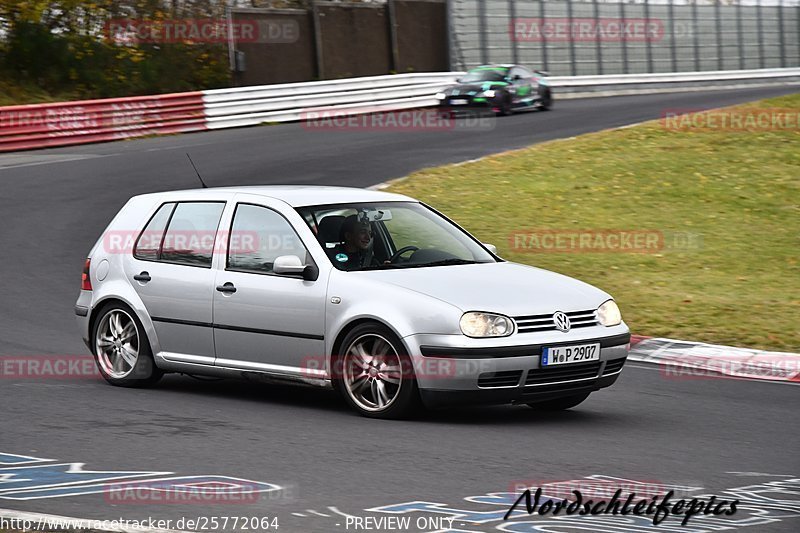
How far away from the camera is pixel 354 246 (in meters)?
9.06

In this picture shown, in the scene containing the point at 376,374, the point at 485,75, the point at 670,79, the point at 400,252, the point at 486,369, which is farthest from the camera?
the point at 670,79

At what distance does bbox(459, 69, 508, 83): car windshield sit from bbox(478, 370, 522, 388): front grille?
25685 mm

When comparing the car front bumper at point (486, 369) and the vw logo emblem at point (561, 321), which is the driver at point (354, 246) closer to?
the car front bumper at point (486, 369)

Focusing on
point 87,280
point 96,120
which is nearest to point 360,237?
point 87,280

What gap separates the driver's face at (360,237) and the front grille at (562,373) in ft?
5.22

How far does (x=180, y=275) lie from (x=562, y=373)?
293 cm

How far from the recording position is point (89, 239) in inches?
673

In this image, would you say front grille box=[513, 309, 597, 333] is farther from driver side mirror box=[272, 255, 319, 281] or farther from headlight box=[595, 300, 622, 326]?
driver side mirror box=[272, 255, 319, 281]

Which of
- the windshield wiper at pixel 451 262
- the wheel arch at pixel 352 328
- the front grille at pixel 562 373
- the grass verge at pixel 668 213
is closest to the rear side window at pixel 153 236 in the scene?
the wheel arch at pixel 352 328

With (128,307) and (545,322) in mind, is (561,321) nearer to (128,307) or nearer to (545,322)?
(545,322)

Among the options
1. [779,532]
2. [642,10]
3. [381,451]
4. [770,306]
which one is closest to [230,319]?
[381,451]

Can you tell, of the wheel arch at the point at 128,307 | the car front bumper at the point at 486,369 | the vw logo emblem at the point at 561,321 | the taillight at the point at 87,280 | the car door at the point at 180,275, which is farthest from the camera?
the taillight at the point at 87,280

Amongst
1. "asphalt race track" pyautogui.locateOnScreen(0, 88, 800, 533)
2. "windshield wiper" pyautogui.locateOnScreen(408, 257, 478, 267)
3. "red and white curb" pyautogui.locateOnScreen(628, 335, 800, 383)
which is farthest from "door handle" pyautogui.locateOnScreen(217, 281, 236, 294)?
"red and white curb" pyautogui.locateOnScreen(628, 335, 800, 383)

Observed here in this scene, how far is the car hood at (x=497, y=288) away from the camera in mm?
8242
